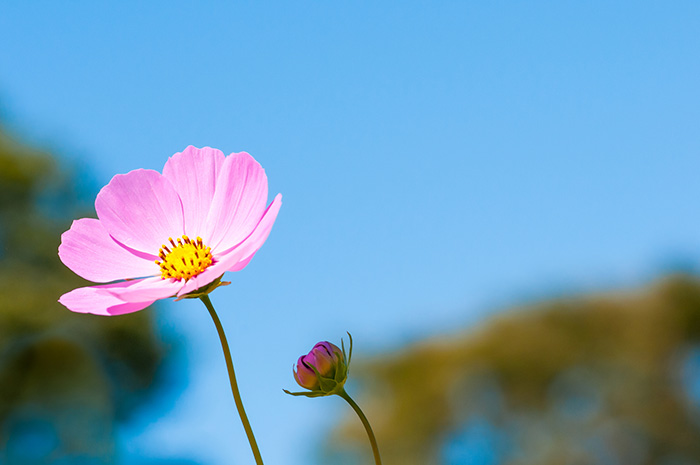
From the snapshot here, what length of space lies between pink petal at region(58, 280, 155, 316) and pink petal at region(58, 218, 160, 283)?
31 mm

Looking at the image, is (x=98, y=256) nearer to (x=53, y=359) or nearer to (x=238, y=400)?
(x=238, y=400)

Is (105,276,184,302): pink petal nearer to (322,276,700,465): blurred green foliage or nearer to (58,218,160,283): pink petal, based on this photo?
(58,218,160,283): pink petal

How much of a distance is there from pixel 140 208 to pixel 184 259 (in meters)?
0.06

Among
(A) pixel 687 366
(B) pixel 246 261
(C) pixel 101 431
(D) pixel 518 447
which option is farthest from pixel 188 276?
(A) pixel 687 366

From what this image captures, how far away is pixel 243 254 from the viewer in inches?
16.0

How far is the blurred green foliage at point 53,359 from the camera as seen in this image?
5.74 metres

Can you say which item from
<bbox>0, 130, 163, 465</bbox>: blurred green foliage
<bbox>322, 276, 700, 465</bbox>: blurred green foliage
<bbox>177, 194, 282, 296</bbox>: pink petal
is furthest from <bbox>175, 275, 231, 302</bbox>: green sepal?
<bbox>322, 276, 700, 465</bbox>: blurred green foliage

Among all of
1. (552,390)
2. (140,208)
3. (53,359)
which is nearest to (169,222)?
(140,208)

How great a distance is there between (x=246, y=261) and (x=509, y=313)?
748cm

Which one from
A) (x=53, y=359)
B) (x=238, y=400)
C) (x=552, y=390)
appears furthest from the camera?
(x=552, y=390)

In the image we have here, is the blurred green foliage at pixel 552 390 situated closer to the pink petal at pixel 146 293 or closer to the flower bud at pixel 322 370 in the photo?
the flower bud at pixel 322 370

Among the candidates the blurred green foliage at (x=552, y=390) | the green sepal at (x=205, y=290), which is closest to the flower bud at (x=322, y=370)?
the green sepal at (x=205, y=290)

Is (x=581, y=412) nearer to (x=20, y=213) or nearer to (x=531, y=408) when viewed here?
(x=531, y=408)

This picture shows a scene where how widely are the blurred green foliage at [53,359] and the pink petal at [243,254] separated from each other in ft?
18.3
